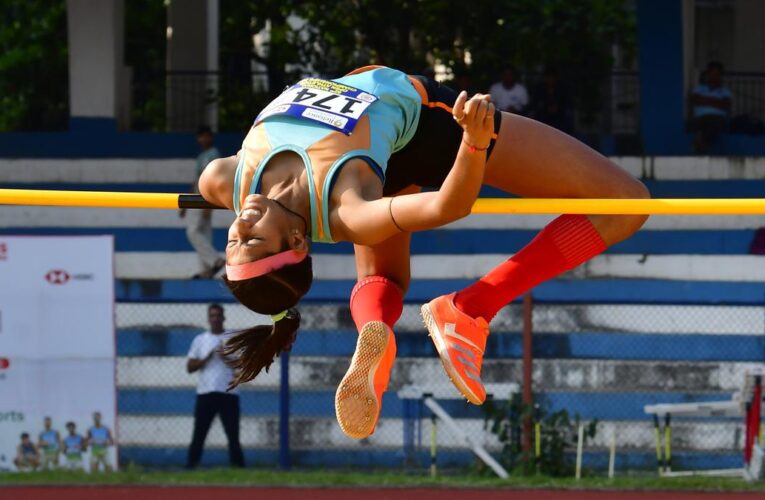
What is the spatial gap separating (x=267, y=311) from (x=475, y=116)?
0.99m

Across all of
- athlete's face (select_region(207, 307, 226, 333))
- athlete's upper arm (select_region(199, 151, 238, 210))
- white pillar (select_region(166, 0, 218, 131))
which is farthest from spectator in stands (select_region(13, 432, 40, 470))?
athlete's upper arm (select_region(199, 151, 238, 210))

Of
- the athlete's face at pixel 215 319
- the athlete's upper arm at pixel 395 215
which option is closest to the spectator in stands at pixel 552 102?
the athlete's face at pixel 215 319

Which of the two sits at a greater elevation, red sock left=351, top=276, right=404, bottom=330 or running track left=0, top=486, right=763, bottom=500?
red sock left=351, top=276, right=404, bottom=330

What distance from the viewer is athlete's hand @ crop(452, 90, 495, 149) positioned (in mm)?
3982

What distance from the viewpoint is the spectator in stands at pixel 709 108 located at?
11.8m

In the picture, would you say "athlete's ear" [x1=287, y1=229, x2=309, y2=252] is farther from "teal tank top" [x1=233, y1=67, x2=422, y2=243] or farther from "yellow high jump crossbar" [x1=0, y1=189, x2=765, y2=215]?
"yellow high jump crossbar" [x1=0, y1=189, x2=765, y2=215]

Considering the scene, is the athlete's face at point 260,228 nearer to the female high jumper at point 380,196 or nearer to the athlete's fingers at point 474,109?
the female high jumper at point 380,196

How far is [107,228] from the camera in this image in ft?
40.2

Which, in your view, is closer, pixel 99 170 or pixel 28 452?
pixel 28 452

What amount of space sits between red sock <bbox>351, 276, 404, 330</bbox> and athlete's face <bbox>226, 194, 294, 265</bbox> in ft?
1.75

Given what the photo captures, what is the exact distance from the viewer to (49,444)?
9.15m

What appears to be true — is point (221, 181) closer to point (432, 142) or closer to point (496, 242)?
point (432, 142)

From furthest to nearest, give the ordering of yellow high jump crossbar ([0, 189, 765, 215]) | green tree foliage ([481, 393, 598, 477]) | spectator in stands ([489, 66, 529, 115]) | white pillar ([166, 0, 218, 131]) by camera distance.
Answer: white pillar ([166, 0, 218, 131]) → spectator in stands ([489, 66, 529, 115]) → green tree foliage ([481, 393, 598, 477]) → yellow high jump crossbar ([0, 189, 765, 215])

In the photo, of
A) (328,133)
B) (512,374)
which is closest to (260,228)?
(328,133)
